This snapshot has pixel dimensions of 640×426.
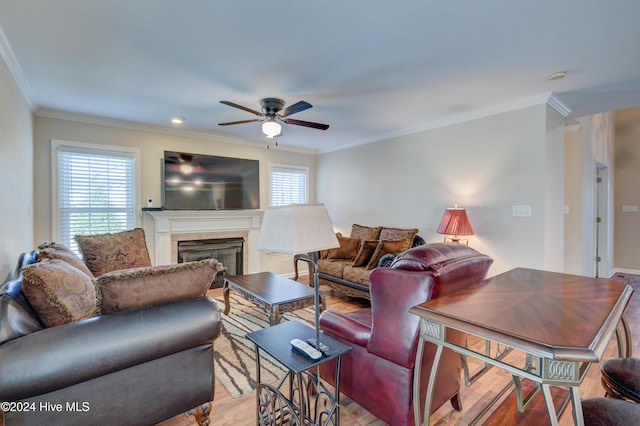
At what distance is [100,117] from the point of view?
3.80 metres

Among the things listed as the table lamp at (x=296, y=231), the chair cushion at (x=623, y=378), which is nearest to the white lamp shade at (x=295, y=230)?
the table lamp at (x=296, y=231)

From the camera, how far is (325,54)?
2.26m

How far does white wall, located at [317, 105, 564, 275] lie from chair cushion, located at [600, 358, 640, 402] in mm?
2044

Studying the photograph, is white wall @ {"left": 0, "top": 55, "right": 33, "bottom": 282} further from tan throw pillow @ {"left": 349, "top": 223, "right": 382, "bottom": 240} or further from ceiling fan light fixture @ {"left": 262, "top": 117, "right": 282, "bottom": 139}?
tan throw pillow @ {"left": 349, "top": 223, "right": 382, "bottom": 240}

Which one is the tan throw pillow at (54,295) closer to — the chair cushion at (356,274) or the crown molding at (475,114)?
the chair cushion at (356,274)

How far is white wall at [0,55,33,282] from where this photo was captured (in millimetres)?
2137

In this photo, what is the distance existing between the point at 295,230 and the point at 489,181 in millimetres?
3028

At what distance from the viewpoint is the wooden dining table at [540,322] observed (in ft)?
2.95

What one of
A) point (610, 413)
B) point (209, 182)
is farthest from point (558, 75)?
point (209, 182)

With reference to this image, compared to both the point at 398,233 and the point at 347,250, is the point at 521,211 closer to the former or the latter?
the point at 398,233

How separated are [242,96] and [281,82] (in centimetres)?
→ 55

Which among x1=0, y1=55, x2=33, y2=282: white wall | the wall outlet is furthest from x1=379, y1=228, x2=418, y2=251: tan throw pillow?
x1=0, y1=55, x2=33, y2=282: white wall

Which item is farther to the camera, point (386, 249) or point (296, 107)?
point (386, 249)

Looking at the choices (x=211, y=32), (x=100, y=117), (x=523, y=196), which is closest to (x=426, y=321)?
(x=211, y=32)
